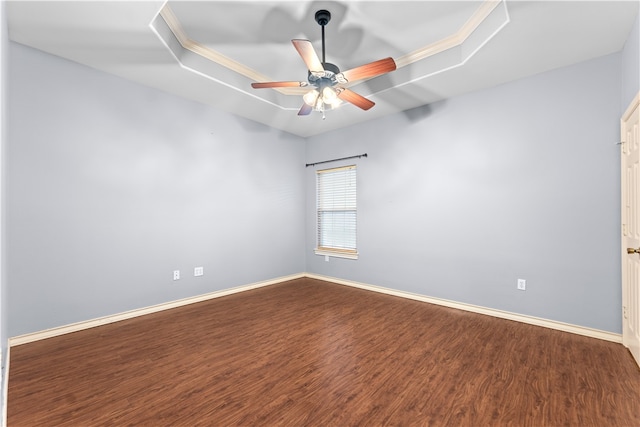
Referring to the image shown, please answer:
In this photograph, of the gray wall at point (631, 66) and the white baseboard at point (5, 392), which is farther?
the gray wall at point (631, 66)

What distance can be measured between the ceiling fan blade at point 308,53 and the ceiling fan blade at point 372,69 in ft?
0.83

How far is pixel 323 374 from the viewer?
6.91 feet

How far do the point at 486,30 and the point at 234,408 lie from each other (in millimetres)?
3614

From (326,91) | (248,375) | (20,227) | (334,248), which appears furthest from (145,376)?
(334,248)

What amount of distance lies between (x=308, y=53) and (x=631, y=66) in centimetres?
272

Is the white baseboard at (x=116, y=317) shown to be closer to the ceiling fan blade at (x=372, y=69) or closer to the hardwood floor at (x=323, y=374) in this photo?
the hardwood floor at (x=323, y=374)

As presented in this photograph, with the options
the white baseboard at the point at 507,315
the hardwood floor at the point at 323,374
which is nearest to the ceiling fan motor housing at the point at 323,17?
the hardwood floor at the point at 323,374

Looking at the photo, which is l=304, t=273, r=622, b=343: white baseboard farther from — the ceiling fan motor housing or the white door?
the ceiling fan motor housing

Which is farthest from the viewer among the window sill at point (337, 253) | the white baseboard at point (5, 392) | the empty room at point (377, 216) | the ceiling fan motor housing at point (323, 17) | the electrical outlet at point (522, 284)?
the window sill at point (337, 253)

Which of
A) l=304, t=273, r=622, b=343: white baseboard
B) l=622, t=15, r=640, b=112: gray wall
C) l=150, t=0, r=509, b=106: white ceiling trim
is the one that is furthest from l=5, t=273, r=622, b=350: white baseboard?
l=150, t=0, r=509, b=106: white ceiling trim

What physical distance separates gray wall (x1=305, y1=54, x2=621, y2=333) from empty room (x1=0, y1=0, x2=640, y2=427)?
22mm

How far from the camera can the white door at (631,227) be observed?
224 centimetres

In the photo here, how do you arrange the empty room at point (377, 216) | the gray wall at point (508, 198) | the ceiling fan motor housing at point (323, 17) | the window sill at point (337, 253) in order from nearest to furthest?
the empty room at point (377, 216) → the ceiling fan motor housing at point (323, 17) → the gray wall at point (508, 198) → the window sill at point (337, 253)

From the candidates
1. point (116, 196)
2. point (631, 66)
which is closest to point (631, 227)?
point (631, 66)
